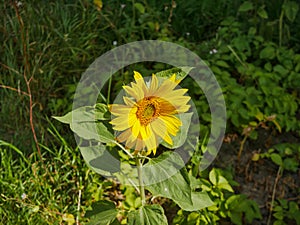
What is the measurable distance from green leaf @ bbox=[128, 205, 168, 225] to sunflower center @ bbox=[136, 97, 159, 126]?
344mm

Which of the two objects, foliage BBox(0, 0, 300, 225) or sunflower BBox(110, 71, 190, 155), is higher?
sunflower BBox(110, 71, 190, 155)

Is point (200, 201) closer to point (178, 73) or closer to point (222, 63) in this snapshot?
point (178, 73)

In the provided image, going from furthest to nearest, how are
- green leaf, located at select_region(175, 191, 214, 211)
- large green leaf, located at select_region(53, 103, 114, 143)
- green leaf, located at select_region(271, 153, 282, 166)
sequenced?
1. green leaf, located at select_region(271, 153, 282, 166)
2. green leaf, located at select_region(175, 191, 214, 211)
3. large green leaf, located at select_region(53, 103, 114, 143)

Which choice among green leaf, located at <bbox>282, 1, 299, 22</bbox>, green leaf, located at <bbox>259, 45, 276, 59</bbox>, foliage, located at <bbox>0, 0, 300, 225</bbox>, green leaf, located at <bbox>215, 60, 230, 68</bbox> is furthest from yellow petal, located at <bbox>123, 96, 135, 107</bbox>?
green leaf, located at <bbox>282, 1, 299, 22</bbox>

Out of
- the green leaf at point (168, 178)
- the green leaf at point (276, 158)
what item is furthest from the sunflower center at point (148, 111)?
the green leaf at point (276, 158)

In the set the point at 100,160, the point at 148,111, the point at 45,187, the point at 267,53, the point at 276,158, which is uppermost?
the point at 148,111

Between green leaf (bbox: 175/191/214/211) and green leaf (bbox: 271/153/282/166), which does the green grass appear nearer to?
green leaf (bbox: 175/191/214/211)

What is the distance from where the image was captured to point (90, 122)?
150 centimetres

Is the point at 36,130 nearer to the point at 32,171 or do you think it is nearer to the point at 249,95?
the point at 32,171

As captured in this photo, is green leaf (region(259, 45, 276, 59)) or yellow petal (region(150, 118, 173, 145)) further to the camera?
green leaf (region(259, 45, 276, 59))

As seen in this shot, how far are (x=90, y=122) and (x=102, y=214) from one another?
0.38 meters

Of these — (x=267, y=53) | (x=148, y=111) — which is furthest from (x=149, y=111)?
(x=267, y=53)

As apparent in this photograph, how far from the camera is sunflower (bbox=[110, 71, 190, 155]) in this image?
1.37 meters

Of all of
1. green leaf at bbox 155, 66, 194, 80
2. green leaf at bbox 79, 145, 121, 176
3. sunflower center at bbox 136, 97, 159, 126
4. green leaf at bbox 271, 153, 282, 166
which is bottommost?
green leaf at bbox 271, 153, 282, 166
